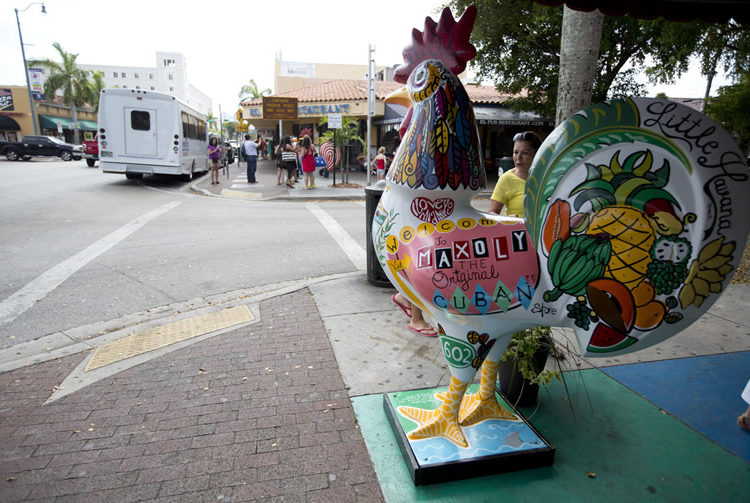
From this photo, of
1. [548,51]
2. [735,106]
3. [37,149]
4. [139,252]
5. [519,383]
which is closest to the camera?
[519,383]

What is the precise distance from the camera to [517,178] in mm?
3465

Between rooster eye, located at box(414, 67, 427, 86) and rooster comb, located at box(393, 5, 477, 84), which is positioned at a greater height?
rooster comb, located at box(393, 5, 477, 84)

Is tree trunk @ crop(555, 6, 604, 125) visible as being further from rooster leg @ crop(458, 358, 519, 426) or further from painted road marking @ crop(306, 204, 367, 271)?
painted road marking @ crop(306, 204, 367, 271)

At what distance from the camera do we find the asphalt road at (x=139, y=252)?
194 inches

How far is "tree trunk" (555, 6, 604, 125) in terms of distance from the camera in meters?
3.55

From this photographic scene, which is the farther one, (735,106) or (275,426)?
(735,106)

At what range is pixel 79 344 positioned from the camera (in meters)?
3.98

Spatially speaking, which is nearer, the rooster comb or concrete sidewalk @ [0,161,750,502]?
the rooster comb

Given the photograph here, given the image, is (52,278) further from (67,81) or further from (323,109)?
(67,81)

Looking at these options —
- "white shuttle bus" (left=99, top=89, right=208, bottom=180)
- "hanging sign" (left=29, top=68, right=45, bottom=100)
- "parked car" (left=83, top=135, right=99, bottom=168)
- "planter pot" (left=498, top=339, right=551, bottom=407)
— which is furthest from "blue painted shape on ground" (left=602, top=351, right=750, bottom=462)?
"hanging sign" (left=29, top=68, right=45, bottom=100)

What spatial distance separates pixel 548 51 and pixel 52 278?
540 inches

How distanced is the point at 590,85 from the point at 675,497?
10.0 feet

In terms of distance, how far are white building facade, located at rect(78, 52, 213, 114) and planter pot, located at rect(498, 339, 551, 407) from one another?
298 feet

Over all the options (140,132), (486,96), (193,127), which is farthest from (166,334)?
(486,96)
